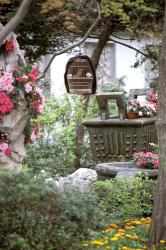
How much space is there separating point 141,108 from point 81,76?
140 centimetres

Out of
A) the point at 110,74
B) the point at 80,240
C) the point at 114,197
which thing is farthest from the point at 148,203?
the point at 110,74

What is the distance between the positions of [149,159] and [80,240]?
446cm

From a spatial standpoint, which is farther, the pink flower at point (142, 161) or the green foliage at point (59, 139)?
the green foliage at point (59, 139)

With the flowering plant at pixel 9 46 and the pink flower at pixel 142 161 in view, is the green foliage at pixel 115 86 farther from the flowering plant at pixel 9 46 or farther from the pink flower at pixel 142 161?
the flowering plant at pixel 9 46

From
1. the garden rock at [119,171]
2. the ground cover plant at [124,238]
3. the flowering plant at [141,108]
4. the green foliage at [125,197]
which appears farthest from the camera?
the flowering plant at [141,108]

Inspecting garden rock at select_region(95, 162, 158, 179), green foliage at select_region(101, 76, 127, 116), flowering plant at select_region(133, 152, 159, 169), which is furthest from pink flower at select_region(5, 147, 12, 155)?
green foliage at select_region(101, 76, 127, 116)

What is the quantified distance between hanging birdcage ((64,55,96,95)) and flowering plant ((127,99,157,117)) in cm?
106

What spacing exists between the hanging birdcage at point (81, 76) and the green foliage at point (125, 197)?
120 inches

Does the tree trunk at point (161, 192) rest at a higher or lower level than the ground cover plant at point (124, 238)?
higher

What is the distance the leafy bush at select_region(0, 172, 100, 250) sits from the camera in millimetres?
4922

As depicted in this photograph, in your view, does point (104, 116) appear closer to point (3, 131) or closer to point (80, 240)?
point (3, 131)

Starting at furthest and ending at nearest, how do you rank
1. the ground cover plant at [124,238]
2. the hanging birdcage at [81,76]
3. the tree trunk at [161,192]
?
the hanging birdcage at [81,76] < the tree trunk at [161,192] < the ground cover plant at [124,238]

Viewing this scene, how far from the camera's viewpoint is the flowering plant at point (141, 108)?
39.9 feet

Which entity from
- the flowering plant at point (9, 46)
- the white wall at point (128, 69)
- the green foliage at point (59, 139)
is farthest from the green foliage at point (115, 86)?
the flowering plant at point (9, 46)
